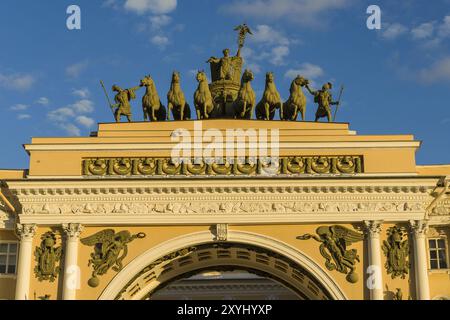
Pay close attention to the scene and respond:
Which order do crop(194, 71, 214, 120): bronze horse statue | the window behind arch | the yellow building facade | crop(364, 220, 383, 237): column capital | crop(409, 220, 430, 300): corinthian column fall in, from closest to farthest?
crop(409, 220, 430, 300): corinthian column → the yellow building facade → crop(364, 220, 383, 237): column capital → the window behind arch → crop(194, 71, 214, 120): bronze horse statue

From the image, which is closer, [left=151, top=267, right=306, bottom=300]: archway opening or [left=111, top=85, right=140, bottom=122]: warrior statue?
[left=111, top=85, right=140, bottom=122]: warrior statue

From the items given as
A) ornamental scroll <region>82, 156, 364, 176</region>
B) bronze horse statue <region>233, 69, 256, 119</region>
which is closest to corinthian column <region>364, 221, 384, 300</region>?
ornamental scroll <region>82, 156, 364, 176</region>

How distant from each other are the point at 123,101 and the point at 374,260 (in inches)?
434

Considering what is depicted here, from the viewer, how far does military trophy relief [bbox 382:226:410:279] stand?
88.0 ft

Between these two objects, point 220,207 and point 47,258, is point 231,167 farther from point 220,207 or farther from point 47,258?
point 47,258

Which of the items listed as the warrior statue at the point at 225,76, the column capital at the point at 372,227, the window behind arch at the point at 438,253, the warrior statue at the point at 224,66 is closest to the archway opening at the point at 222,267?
the column capital at the point at 372,227

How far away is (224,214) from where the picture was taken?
1077 inches

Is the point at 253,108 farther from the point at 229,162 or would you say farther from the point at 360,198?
the point at 360,198

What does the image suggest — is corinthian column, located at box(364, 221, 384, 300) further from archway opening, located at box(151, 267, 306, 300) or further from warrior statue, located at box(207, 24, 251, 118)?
archway opening, located at box(151, 267, 306, 300)

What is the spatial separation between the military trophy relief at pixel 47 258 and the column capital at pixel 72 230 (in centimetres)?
55

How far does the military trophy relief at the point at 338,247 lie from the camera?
88.4 ft

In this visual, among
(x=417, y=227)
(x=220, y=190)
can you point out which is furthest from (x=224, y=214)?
(x=417, y=227)

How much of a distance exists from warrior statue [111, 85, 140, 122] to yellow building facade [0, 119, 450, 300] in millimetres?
2702
